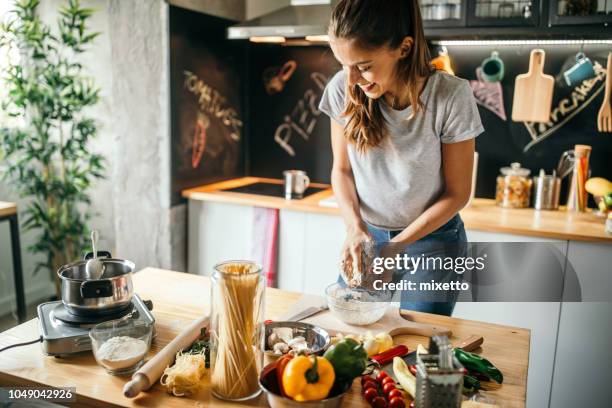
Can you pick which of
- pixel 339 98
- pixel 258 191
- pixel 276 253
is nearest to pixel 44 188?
pixel 258 191

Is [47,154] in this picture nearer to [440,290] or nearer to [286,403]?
[440,290]

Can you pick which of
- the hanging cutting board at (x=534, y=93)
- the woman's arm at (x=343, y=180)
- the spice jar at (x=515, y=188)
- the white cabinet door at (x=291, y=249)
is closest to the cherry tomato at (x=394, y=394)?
the woman's arm at (x=343, y=180)

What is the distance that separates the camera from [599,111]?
255cm

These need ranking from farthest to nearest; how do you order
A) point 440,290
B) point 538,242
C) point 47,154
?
point 47,154 → point 538,242 → point 440,290

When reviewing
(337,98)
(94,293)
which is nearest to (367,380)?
(94,293)

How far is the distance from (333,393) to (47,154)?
8.73 feet

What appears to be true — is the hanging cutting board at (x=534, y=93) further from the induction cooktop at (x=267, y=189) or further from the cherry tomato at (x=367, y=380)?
the cherry tomato at (x=367, y=380)

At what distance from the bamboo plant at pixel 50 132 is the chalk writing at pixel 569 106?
2328 mm

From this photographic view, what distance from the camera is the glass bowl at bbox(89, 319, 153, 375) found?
1.06 meters

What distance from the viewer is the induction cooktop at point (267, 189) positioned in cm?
283

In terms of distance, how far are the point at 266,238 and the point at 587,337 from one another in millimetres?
1424

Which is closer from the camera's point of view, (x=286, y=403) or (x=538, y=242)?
(x=286, y=403)

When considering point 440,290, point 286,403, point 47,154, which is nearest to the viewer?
point 286,403

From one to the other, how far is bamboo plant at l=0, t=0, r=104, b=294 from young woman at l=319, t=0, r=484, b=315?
1931 mm
